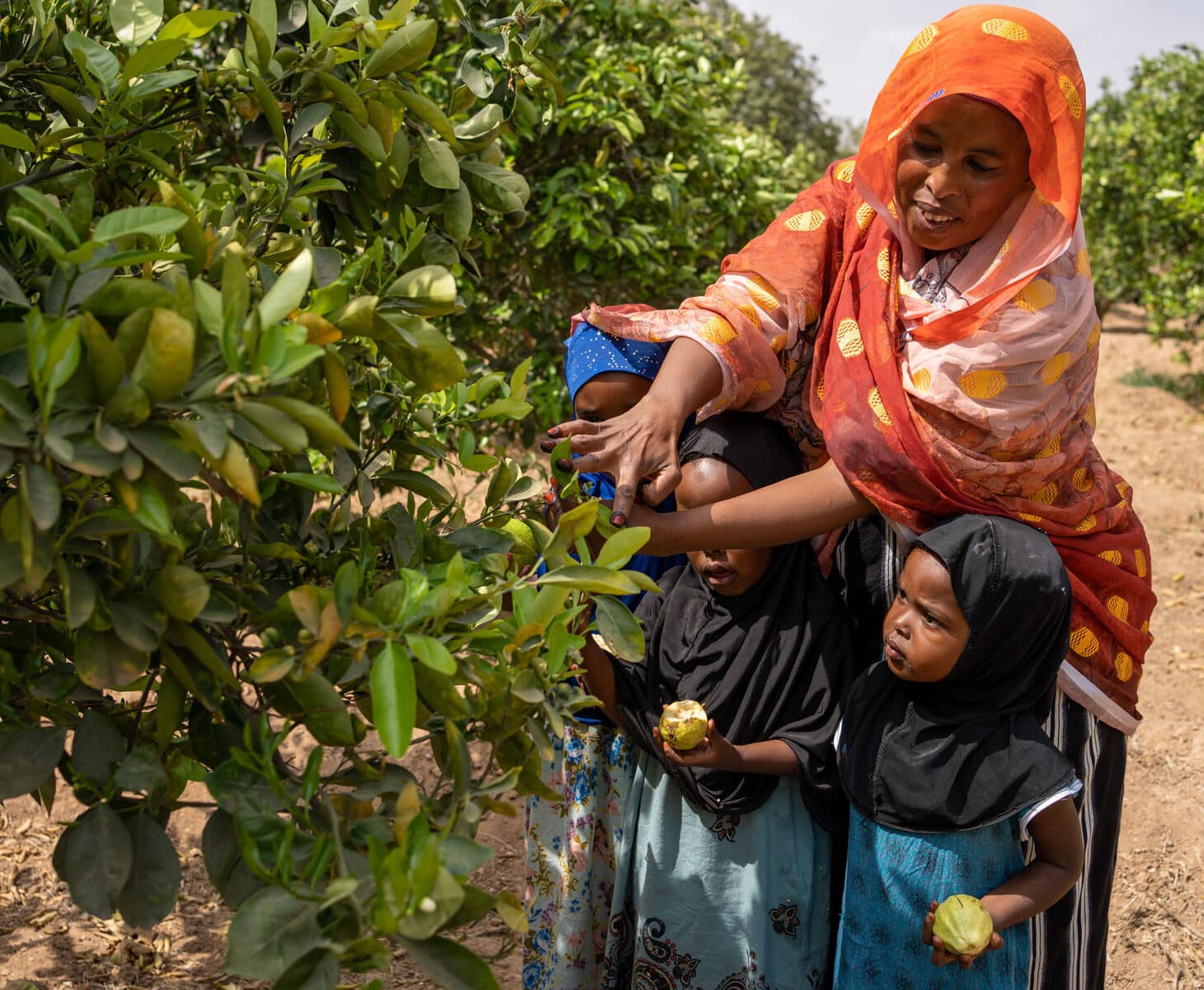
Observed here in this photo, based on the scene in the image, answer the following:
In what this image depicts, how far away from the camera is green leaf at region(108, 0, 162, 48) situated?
1.33 meters

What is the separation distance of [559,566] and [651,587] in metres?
0.11

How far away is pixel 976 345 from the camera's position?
6.07 ft

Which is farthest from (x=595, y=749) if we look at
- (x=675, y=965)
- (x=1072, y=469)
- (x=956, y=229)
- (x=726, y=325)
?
(x=956, y=229)

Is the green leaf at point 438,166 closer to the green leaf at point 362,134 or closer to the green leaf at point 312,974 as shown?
the green leaf at point 362,134

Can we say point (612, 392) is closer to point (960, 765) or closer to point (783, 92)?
point (960, 765)

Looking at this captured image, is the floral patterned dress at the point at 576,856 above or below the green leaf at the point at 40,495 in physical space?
below

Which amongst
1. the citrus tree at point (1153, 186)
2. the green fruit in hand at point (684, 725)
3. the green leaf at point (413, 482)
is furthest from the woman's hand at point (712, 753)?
the citrus tree at point (1153, 186)

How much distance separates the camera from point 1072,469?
6.65 feet

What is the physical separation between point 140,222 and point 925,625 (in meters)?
1.38

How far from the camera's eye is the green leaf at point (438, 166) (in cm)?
153

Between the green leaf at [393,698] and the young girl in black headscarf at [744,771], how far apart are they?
1.06 metres

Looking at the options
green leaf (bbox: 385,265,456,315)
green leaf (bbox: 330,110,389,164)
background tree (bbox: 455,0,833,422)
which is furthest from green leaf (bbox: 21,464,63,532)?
background tree (bbox: 455,0,833,422)

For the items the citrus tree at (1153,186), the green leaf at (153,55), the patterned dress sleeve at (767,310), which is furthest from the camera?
the citrus tree at (1153,186)

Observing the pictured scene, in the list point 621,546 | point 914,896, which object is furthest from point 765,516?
point 914,896
